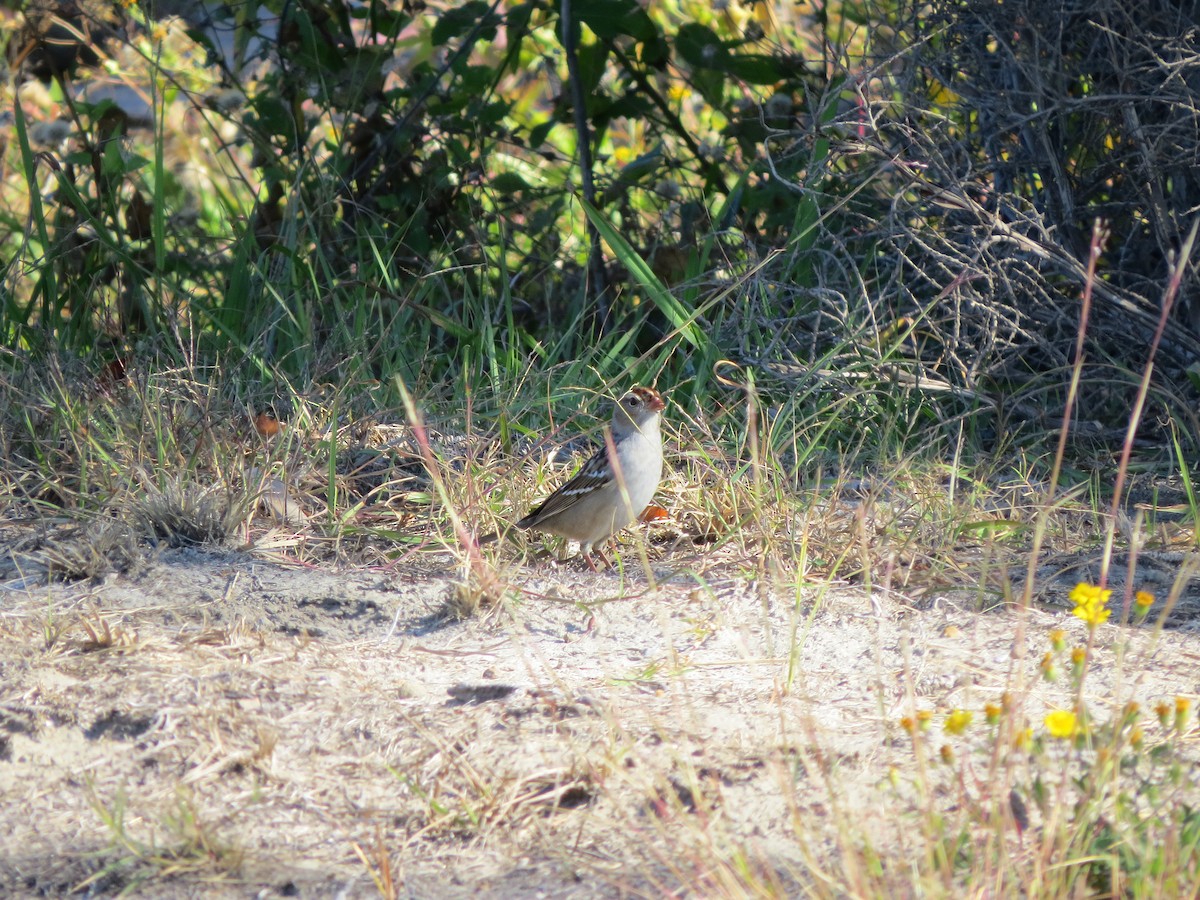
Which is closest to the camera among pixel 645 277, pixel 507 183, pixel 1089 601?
pixel 1089 601

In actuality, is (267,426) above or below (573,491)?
above

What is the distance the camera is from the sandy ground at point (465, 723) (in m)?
2.22

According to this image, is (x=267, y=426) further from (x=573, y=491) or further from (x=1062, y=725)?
(x=1062, y=725)

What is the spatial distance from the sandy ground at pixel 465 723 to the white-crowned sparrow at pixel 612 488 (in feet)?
0.64

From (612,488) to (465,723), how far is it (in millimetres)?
1126

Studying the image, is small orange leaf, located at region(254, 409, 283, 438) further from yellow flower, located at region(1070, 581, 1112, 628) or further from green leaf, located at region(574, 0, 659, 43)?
yellow flower, located at region(1070, 581, 1112, 628)

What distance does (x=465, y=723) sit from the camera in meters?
2.68

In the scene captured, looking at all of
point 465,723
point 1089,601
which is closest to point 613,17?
point 465,723

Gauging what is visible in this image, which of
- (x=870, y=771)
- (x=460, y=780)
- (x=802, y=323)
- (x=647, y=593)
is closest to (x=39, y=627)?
(x=460, y=780)

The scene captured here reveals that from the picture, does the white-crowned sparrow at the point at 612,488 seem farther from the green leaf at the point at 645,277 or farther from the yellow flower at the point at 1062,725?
the yellow flower at the point at 1062,725

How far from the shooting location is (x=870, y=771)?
247cm

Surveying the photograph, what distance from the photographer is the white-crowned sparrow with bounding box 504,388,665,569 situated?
12.0 feet

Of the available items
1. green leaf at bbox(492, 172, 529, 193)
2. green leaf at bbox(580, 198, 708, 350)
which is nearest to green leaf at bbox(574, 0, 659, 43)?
green leaf at bbox(492, 172, 529, 193)

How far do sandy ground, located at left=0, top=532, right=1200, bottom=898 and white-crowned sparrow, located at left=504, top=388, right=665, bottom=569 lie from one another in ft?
0.64
